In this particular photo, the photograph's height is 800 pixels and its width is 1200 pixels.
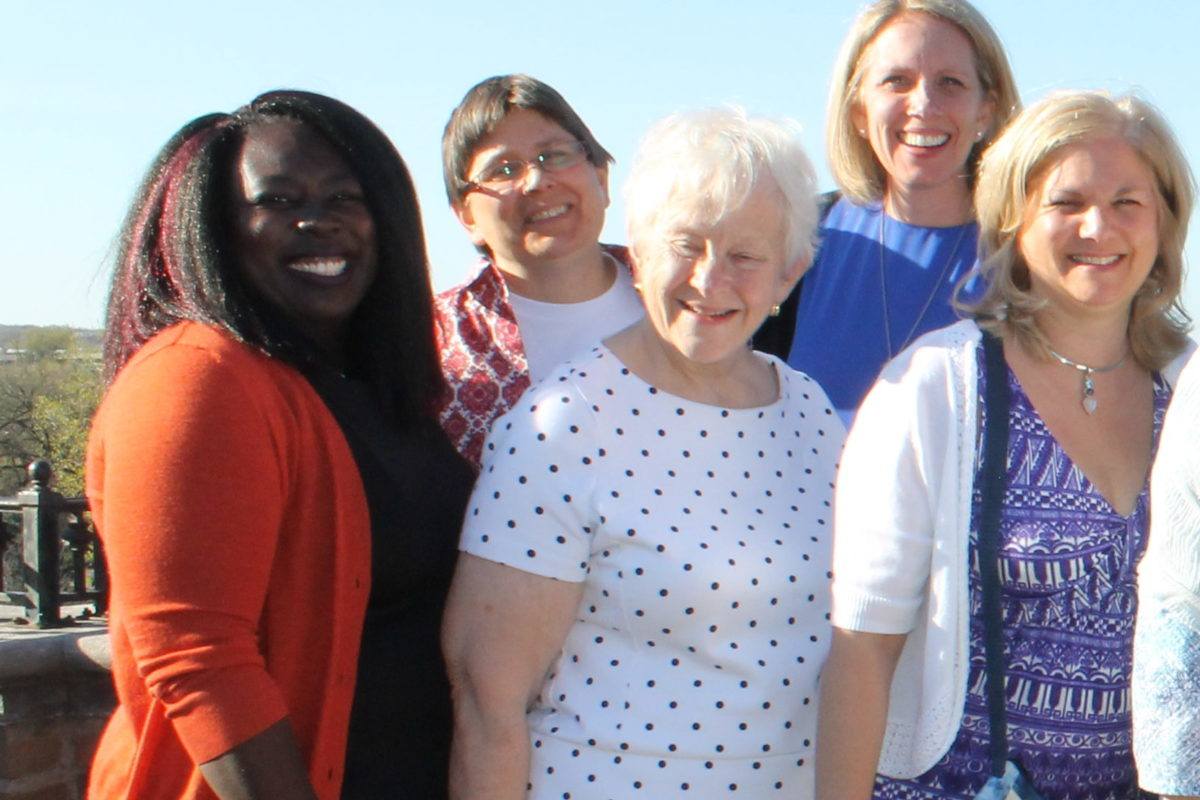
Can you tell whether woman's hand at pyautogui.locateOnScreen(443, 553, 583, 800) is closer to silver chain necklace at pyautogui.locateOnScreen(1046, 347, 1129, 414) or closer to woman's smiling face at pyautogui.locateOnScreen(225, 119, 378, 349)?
woman's smiling face at pyautogui.locateOnScreen(225, 119, 378, 349)

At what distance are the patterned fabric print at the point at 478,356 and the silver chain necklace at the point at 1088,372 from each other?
1.36 metres

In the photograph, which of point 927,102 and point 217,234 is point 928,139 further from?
point 217,234

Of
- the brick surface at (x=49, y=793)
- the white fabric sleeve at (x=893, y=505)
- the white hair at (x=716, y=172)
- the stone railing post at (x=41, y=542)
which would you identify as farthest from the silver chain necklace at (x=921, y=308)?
the stone railing post at (x=41, y=542)

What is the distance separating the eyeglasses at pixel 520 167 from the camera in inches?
141

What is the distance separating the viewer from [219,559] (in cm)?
207

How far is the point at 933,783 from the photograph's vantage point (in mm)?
2486

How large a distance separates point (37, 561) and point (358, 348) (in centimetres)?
924

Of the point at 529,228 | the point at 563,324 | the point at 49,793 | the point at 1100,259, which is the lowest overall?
the point at 49,793

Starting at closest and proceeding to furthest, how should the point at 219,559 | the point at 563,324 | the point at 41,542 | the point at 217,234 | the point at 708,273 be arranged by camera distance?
the point at 219,559
the point at 217,234
the point at 708,273
the point at 563,324
the point at 41,542

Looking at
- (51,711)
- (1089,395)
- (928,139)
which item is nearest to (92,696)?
(51,711)

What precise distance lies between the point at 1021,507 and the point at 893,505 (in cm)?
23

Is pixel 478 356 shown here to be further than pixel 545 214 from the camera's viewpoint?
No

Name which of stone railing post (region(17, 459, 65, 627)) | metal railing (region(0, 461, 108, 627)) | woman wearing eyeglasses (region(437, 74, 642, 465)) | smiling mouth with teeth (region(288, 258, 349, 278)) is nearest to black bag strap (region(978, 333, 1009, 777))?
smiling mouth with teeth (region(288, 258, 349, 278))

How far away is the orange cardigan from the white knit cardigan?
91cm
